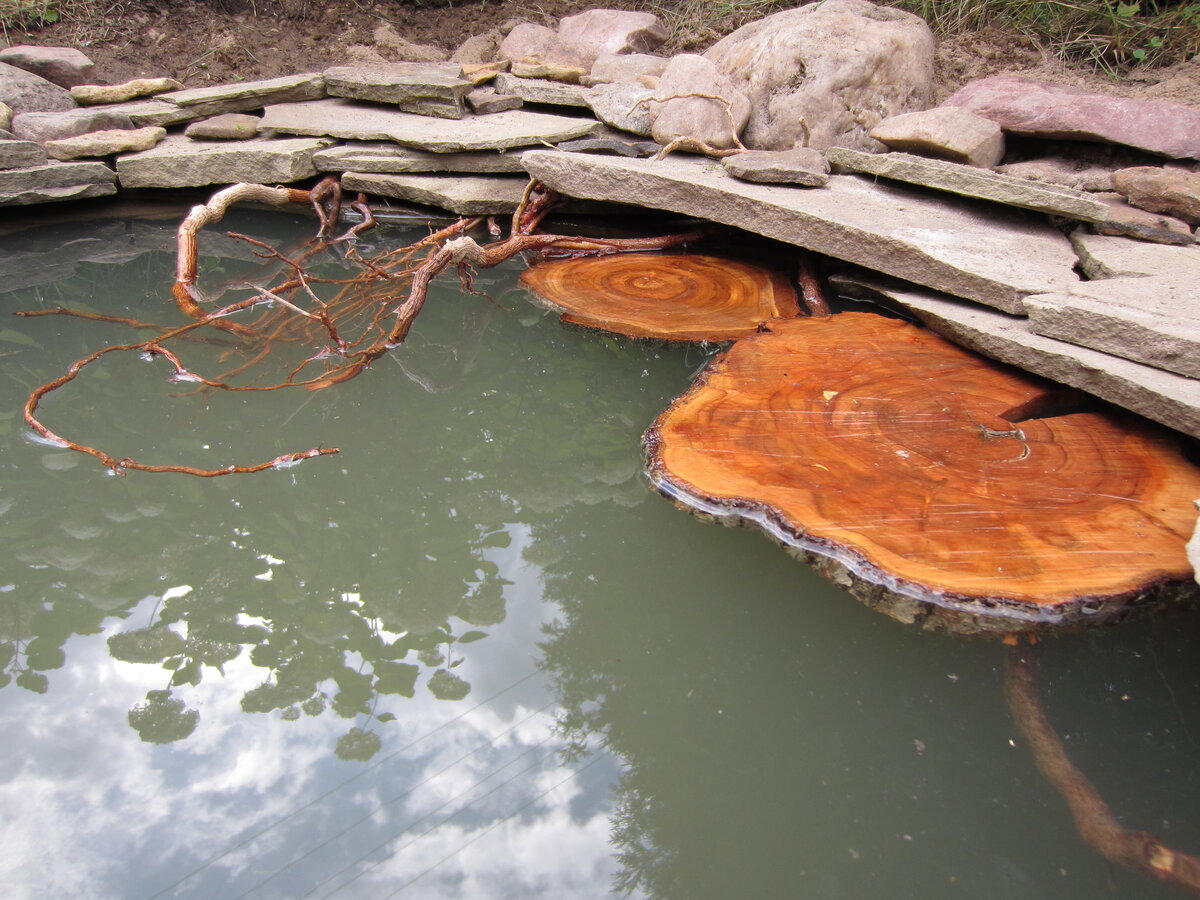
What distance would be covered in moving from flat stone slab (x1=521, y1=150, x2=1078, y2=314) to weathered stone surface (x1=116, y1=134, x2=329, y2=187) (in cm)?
124

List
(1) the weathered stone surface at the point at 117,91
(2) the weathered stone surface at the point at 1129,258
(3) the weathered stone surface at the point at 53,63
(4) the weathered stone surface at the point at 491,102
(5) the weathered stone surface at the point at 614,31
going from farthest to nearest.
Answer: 1. (5) the weathered stone surface at the point at 614,31
2. (3) the weathered stone surface at the point at 53,63
3. (1) the weathered stone surface at the point at 117,91
4. (4) the weathered stone surface at the point at 491,102
5. (2) the weathered stone surface at the point at 1129,258

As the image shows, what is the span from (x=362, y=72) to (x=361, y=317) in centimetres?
197

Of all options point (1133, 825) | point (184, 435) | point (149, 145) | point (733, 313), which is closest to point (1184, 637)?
point (1133, 825)

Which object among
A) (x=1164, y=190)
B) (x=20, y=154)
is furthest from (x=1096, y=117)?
(x=20, y=154)

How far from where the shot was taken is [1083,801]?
1380mm

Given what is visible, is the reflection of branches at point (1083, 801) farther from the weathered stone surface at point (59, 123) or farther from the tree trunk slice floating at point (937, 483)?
the weathered stone surface at point (59, 123)

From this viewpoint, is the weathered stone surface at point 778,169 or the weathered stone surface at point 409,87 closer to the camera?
the weathered stone surface at point 778,169

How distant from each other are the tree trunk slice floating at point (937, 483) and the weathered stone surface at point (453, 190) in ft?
6.31

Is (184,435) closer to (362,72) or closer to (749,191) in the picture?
(749,191)

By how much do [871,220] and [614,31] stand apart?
2.96 m

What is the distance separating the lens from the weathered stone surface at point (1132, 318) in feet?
6.71

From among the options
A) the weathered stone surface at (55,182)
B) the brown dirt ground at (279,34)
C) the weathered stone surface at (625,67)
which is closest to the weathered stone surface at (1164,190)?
the brown dirt ground at (279,34)

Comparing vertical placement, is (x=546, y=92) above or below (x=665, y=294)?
above

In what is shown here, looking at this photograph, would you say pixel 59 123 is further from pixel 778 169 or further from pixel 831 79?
pixel 831 79
